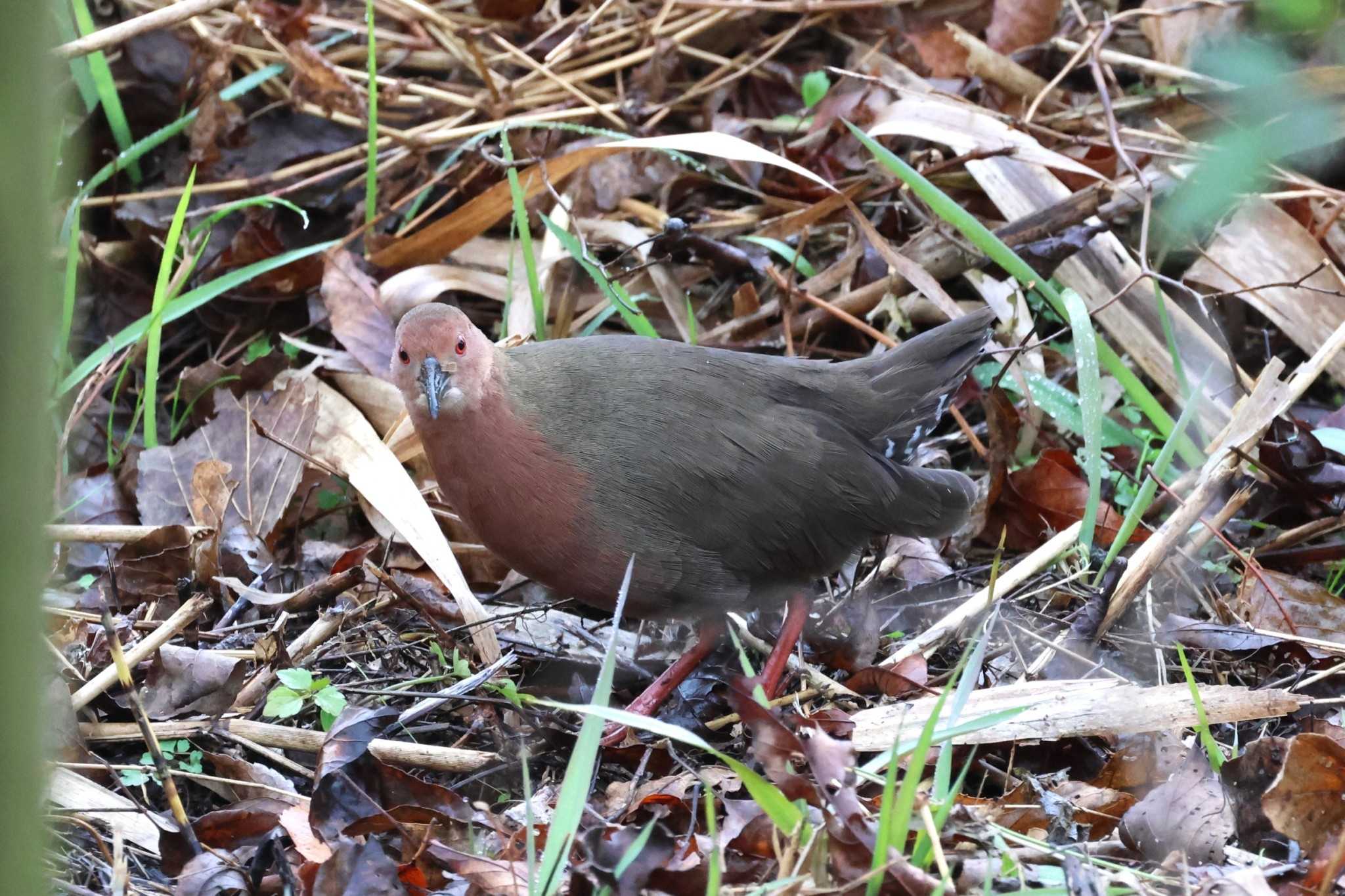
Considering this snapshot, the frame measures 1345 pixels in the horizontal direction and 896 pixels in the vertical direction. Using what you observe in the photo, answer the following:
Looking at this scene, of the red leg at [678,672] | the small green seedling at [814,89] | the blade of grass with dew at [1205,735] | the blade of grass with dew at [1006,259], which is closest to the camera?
the blade of grass with dew at [1205,735]

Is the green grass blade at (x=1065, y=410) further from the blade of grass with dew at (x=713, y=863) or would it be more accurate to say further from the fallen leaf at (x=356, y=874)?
the fallen leaf at (x=356, y=874)

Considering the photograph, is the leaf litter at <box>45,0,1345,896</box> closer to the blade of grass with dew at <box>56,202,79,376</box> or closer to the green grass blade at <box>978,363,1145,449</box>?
the green grass blade at <box>978,363,1145,449</box>

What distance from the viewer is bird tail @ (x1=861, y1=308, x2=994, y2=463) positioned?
375 cm

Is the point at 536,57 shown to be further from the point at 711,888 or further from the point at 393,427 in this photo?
the point at 711,888

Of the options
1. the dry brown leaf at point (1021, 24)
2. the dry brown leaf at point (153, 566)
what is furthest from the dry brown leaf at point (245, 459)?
the dry brown leaf at point (1021, 24)

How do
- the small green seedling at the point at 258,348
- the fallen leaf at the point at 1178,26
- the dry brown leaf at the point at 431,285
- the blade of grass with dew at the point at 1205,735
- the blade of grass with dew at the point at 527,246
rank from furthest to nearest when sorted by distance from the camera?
1. the fallen leaf at the point at 1178,26
2. the small green seedling at the point at 258,348
3. the dry brown leaf at the point at 431,285
4. the blade of grass with dew at the point at 527,246
5. the blade of grass with dew at the point at 1205,735

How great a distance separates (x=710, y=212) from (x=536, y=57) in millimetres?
1143

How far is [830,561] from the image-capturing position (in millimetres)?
3568

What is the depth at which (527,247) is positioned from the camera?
4.05 m

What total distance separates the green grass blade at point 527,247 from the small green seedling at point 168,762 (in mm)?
1770

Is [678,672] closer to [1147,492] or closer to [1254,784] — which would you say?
[1147,492]

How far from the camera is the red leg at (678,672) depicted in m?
3.50

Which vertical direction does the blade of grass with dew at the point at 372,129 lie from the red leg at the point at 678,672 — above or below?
above

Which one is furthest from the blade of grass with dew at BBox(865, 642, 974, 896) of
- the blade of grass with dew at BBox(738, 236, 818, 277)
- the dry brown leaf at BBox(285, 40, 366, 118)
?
the dry brown leaf at BBox(285, 40, 366, 118)
